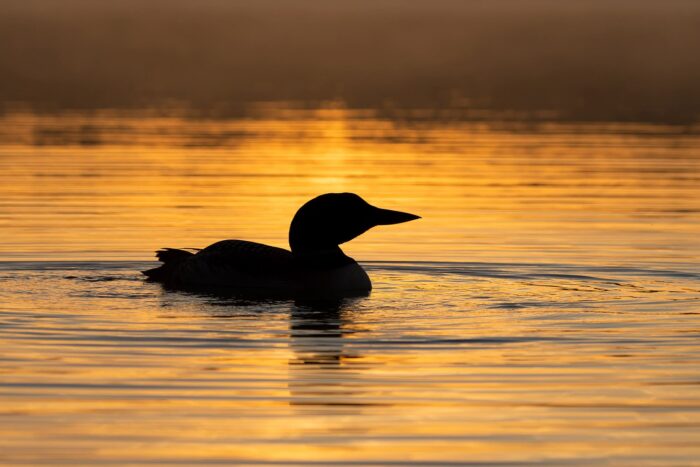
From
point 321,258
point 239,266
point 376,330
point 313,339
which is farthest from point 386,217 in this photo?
point 313,339

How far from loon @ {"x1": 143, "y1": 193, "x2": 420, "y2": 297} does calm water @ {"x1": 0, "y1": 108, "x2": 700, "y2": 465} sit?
14.7 inches

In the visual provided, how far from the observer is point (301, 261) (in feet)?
47.2

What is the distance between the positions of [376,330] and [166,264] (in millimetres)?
3200

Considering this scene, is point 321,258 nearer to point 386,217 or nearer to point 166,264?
point 386,217

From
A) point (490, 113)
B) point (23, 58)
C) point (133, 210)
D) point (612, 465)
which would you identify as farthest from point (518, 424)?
point (23, 58)

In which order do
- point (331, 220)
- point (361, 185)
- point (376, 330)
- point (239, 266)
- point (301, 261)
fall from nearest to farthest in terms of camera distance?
point (376, 330) → point (301, 261) → point (239, 266) → point (331, 220) → point (361, 185)

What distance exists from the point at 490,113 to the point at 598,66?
4028 centimetres

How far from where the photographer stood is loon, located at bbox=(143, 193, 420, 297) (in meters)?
14.3

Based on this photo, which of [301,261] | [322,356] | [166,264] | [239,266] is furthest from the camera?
[166,264]

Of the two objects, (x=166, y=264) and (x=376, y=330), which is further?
(x=166, y=264)

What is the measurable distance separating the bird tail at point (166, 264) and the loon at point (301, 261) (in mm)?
12

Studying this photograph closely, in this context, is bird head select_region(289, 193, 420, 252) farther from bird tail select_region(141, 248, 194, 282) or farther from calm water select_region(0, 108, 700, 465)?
bird tail select_region(141, 248, 194, 282)

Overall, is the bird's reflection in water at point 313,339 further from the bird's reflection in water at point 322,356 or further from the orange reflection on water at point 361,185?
the orange reflection on water at point 361,185

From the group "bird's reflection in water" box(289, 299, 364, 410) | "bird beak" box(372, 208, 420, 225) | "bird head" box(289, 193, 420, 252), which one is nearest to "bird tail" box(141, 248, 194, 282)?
"bird head" box(289, 193, 420, 252)
